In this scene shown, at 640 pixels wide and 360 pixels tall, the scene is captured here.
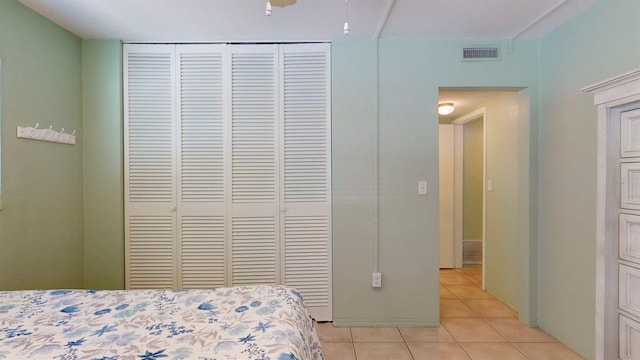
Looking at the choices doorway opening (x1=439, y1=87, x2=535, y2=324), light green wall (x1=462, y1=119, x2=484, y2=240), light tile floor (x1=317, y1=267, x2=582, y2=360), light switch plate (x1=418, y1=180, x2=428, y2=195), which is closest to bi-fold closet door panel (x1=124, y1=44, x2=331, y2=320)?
light tile floor (x1=317, y1=267, x2=582, y2=360)

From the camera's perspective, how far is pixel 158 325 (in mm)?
1329

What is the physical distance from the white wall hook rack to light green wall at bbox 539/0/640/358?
3.81 metres

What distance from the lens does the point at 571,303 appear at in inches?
92.7

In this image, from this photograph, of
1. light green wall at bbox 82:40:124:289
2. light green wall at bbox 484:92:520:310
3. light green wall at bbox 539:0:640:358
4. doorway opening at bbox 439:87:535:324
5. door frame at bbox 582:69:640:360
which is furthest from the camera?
light green wall at bbox 484:92:520:310

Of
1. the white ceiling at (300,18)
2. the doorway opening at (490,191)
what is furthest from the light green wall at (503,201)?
the white ceiling at (300,18)

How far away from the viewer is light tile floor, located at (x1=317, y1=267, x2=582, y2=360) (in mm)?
2281

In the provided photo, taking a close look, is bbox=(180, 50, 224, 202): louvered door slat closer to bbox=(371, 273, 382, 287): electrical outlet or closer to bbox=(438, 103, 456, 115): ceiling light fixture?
bbox=(371, 273, 382, 287): electrical outlet

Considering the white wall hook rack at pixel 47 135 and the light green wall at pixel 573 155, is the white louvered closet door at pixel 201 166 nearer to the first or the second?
the white wall hook rack at pixel 47 135

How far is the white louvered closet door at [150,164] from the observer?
271 centimetres

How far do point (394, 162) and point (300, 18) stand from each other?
4.43ft

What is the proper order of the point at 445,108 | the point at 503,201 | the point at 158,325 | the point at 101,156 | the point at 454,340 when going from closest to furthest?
the point at 158,325, the point at 454,340, the point at 101,156, the point at 503,201, the point at 445,108

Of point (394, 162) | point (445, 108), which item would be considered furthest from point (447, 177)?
point (394, 162)

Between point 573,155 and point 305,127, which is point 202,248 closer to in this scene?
point 305,127

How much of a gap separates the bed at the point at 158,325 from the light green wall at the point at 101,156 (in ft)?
3.60
